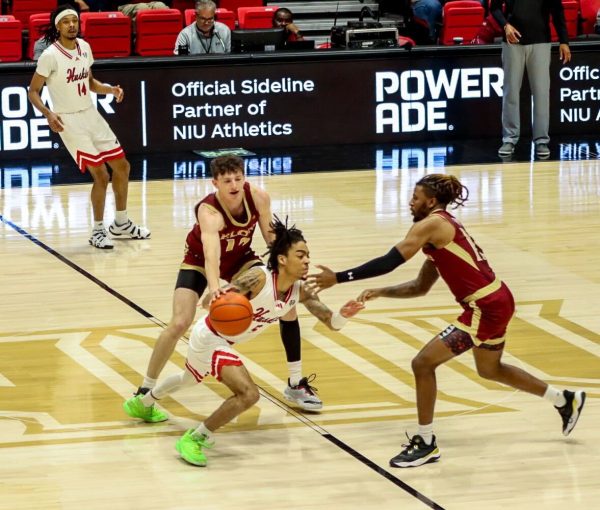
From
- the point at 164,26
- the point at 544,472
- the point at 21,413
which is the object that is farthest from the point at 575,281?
the point at 164,26

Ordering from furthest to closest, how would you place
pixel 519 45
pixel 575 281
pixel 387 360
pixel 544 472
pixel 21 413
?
pixel 519 45 → pixel 575 281 → pixel 387 360 → pixel 21 413 → pixel 544 472

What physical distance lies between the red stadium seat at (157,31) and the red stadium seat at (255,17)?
102cm

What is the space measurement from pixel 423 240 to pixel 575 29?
11855 millimetres

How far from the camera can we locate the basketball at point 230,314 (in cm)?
679

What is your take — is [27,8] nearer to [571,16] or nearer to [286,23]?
[286,23]

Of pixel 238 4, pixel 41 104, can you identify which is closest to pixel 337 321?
pixel 41 104

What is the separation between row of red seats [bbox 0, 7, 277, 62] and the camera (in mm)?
15758

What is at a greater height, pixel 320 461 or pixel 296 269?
pixel 296 269

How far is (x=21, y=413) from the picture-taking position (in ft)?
25.5

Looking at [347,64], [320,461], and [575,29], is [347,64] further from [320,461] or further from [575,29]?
[320,461]

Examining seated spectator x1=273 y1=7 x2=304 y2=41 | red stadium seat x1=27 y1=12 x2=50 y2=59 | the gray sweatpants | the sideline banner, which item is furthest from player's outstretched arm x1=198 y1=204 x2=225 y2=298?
seated spectator x1=273 y1=7 x2=304 y2=41

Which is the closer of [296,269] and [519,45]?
[296,269]

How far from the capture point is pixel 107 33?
52.5 ft

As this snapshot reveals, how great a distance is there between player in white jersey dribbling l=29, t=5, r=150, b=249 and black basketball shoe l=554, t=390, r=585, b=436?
5459 mm
